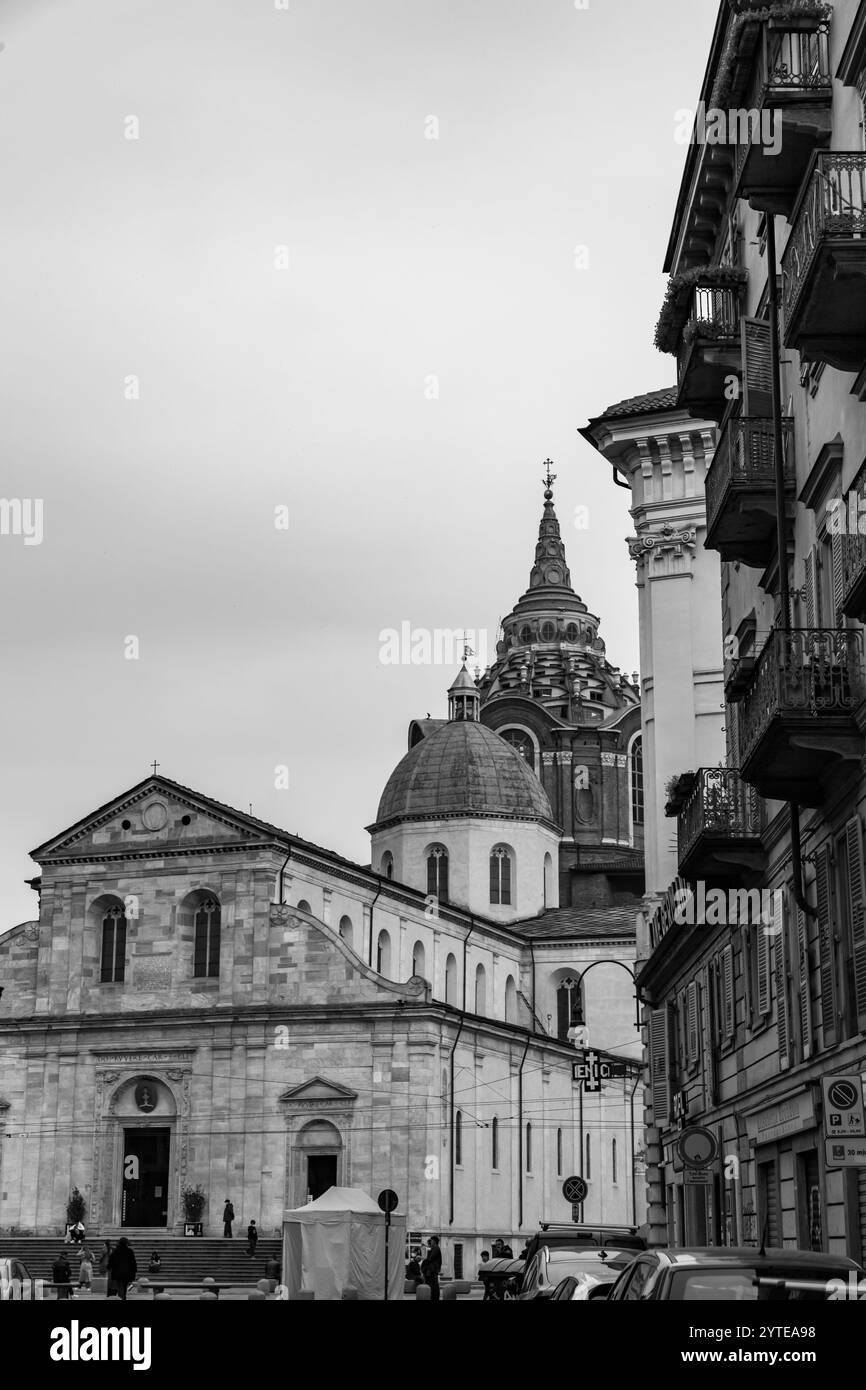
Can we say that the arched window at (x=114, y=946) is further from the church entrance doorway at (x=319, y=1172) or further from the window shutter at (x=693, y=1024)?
the window shutter at (x=693, y=1024)

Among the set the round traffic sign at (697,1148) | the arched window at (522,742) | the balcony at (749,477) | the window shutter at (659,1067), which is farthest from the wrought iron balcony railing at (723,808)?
the arched window at (522,742)

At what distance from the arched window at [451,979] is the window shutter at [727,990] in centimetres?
5229

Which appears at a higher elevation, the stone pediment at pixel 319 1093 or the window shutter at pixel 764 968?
the stone pediment at pixel 319 1093

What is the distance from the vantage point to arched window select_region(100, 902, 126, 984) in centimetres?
6994

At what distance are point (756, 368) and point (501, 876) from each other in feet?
218

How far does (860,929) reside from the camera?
64.3ft

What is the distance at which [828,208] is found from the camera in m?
16.8

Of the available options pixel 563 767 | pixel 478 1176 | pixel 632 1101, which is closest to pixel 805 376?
pixel 478 1176

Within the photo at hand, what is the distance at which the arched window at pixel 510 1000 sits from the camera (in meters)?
86.9

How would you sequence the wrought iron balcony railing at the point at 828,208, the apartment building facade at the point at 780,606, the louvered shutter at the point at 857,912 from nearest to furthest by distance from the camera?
the wrought iron balcony railing at the point at 828,208
the apartment building facade at the point at 780,606
the louvered shutter at the point at 857,912

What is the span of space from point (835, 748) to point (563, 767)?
81.5m

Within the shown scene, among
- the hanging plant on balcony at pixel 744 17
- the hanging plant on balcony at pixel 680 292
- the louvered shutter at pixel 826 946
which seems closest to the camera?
the hanging plant on balcony at pixel 744 17

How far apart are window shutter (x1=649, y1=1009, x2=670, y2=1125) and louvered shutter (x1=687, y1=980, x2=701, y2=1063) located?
3.64 m

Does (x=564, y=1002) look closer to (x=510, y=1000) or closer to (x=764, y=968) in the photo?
(x=510, y=1000)
